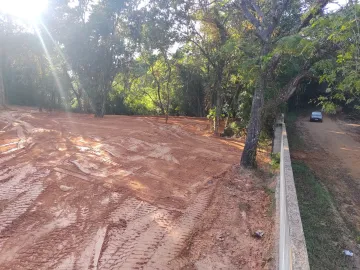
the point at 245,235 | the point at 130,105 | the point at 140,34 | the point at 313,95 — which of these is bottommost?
the point at 245,235

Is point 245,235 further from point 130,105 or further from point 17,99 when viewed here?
point 17,99

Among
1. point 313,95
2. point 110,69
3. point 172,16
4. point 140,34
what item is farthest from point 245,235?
point 313,95

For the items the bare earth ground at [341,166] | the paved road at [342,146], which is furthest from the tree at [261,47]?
the paved road at [342,146]

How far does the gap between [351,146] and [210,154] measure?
355 inches

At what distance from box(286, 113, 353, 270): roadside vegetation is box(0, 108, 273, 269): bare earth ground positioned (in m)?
0.87

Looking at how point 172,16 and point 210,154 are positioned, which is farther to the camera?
point 172,16

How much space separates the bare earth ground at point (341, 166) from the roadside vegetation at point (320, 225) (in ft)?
0.65

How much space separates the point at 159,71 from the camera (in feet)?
81.3

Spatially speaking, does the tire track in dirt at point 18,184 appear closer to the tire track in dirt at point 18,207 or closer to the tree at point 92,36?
the tire track in dirt at point 18,207

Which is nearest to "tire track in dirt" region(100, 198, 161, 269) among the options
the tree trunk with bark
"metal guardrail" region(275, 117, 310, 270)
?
"metal guardrail" region(275, 117, 310, 270)

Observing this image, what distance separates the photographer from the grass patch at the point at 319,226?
5.15 metres

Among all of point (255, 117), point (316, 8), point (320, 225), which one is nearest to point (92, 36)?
point (255, 117)

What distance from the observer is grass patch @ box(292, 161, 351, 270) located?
16.9 ft

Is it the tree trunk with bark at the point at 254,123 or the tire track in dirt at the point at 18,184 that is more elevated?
the tree trunk with bark at the point at 254,123
